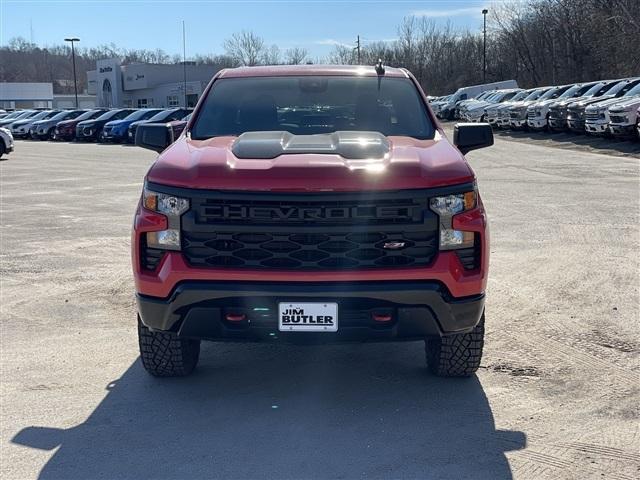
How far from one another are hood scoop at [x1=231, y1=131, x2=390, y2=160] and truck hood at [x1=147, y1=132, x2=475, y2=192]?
0.07 metres

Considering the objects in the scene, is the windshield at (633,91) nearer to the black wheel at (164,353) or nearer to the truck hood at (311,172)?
the truck hood at (311,172)

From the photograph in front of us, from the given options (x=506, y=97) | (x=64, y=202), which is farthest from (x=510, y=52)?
(x=64, y=202)

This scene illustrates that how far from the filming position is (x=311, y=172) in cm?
384

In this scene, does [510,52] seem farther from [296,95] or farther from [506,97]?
[296,95]

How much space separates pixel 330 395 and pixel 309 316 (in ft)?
2.62

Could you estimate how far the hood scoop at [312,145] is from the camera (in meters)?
4.12

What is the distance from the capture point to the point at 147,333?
14.6 ft

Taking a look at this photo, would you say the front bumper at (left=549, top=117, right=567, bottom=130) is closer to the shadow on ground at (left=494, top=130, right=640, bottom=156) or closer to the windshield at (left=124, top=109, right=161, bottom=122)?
the shadow on ground at (left=494, top=130, right=640, bottom=156)

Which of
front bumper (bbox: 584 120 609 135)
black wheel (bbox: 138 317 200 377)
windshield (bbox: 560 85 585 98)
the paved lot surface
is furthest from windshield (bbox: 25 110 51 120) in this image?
black wheel (bbox: 138 317 200 377)

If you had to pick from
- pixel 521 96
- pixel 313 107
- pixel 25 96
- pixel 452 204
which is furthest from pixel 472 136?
pixel 25 96

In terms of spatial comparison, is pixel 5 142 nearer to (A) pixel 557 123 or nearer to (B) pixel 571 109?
(B) pixel 571 109

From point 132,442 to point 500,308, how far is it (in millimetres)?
3441

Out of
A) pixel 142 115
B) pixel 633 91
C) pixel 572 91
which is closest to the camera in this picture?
pixel 633 91

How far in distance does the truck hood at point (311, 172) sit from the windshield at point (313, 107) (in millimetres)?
894
